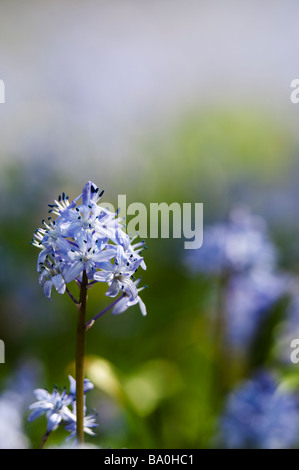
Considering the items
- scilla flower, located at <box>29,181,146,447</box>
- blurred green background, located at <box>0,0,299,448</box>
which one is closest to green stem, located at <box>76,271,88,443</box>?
scilla flower, located at <box>29,181,146,447</box>

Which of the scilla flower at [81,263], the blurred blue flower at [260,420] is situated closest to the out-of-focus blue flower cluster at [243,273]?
the blurred blue flower at [260,420]

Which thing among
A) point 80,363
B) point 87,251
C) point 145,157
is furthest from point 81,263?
point 145,157

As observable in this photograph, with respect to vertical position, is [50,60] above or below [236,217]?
above

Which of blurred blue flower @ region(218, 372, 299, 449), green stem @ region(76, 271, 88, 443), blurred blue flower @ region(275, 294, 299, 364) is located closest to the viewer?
green stem @ region(76, 271, 88, 443)

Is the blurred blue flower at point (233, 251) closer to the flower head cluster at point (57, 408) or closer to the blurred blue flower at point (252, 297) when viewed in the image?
the blurred blue flower at point (252, 297)

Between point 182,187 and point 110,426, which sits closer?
point 110,426

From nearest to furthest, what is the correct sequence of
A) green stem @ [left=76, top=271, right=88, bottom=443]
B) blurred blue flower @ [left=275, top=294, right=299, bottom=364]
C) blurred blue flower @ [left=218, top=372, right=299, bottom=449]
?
1. green stem @ [left=76, top=271, right=88, bottom=443]
2. blurred blue flower @ [left=218, top=372, right=299, bottom=449]
3. blurred blue flower @ [left=275, top=294, right=299, bottom=364]

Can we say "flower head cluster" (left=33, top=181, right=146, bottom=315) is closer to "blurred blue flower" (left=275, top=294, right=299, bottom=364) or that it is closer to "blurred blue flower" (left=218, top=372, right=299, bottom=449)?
"blurred blue flower" (left=218, top=372, right=299, bottom=449)
